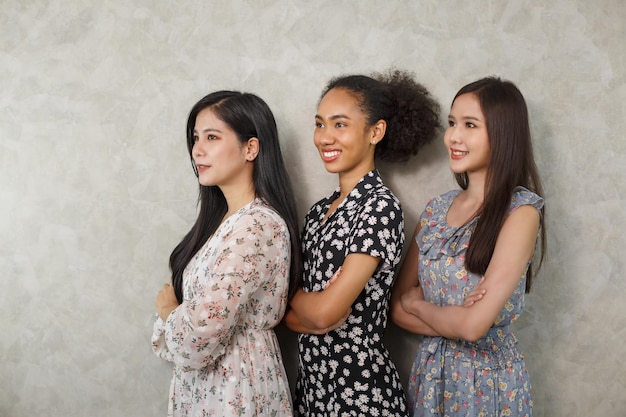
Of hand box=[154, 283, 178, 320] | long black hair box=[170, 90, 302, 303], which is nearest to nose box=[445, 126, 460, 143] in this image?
long black hair box=[170, 90, 302, 303]

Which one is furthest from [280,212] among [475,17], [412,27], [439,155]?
[475,17]

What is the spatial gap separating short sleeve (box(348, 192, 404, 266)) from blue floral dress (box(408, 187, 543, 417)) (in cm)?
14

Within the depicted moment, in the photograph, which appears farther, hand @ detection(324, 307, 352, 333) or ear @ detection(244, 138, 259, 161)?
ear @ detection(244, 138, 259, 161)

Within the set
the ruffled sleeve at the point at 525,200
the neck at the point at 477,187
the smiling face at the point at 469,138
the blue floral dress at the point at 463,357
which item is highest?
the smiling face at the point at 469,138

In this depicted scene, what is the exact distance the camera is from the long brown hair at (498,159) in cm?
168

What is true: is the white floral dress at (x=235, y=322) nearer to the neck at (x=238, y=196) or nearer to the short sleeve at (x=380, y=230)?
the neck at (x=238, y=196)

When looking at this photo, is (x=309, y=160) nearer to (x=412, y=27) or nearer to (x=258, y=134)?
(x=258, y=134)

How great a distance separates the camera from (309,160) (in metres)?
2.20

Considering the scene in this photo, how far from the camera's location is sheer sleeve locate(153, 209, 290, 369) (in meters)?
1.61

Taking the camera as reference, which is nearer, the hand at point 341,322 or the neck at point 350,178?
the hand at point 341,322

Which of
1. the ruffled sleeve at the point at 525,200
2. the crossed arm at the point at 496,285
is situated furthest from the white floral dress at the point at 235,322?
the ruffled sleeve at the point at 525,200

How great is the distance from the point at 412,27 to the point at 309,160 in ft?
1.89

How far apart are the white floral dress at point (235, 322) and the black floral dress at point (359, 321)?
10cm

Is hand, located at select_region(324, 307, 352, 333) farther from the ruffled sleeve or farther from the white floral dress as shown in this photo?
the ruffled sleeve
